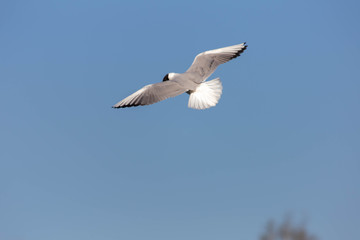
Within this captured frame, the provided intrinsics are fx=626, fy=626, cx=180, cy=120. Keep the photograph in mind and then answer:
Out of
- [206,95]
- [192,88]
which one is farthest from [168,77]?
[206,95]

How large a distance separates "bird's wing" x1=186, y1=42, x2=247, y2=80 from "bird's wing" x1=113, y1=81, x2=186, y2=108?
0.59m

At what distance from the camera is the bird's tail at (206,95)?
22.3ft

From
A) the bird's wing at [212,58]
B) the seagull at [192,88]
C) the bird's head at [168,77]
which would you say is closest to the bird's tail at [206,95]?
the seagull at [192,88]

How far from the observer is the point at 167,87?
21.9ft

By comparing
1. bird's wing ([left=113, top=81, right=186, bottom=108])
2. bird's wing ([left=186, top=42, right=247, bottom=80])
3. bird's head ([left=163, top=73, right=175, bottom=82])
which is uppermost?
bird's wing ([left=186, top=42, right=247, bottom=80])

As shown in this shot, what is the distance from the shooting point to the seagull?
6621 millimetres

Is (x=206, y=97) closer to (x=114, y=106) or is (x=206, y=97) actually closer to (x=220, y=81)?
(x=220, y=81)

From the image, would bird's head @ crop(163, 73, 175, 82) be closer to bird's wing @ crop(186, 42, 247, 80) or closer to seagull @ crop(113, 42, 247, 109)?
seagull @ crop(113, 42, 247, 109)

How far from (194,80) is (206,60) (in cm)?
57

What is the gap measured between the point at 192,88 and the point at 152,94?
469mm

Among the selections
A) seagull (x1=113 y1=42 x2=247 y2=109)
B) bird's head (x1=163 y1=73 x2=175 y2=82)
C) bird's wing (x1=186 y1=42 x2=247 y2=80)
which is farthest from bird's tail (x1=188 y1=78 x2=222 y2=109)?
bird's head (x1=163 y1=73 x2=175 y2=82)

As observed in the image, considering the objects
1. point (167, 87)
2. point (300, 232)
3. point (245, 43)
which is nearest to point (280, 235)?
point (300, 232)

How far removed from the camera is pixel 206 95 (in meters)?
6.86

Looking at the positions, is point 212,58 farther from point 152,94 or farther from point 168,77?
point 152,94
